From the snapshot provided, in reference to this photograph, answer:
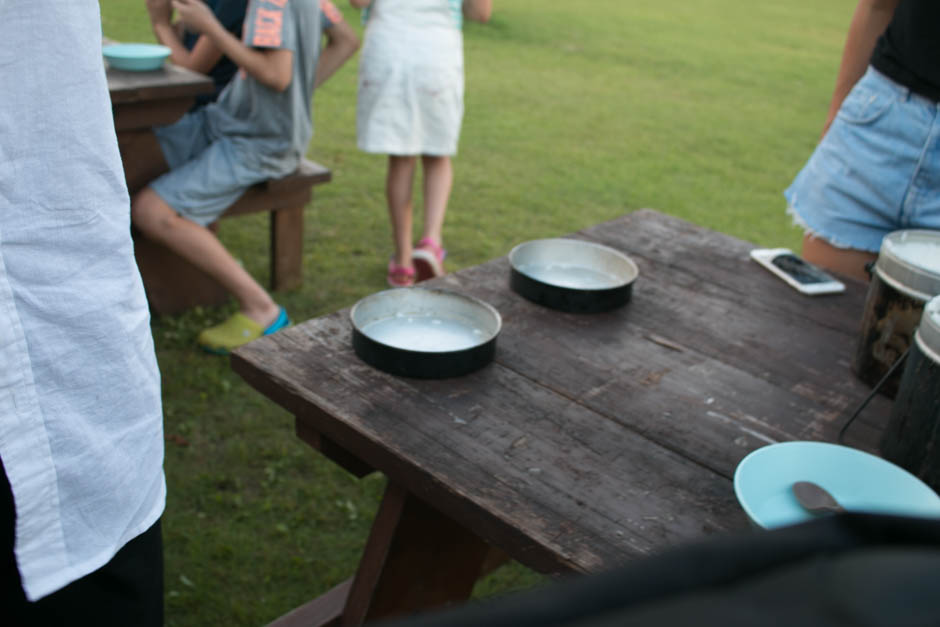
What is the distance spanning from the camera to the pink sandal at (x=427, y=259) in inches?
143

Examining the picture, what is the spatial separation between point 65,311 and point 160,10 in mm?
2709

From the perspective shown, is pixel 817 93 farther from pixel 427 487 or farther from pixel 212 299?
pixel 427 487

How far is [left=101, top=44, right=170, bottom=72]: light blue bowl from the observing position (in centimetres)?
294

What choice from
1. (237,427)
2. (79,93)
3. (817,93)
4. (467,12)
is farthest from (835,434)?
(817,93)

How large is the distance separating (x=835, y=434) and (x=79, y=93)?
1.12 meters

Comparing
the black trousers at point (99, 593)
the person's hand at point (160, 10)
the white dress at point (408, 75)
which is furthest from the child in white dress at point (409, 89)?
the black trousers at point (99, 593)

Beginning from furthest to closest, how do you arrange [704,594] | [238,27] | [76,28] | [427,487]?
[238,27], [427,487], [76,28], [704,594]

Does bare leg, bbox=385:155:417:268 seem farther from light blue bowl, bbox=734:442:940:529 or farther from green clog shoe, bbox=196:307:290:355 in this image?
light blue bowl, bbox=734:442:940:529

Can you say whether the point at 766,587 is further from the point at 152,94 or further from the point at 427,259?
the point at 427,259

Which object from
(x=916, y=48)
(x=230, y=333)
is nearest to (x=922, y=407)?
(x=916, y=48)

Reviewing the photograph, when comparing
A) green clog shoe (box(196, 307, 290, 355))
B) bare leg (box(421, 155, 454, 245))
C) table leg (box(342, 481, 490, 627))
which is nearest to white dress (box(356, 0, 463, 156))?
bare leg (box(421, 155, 454, 245))

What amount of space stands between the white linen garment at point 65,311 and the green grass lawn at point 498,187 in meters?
1.13

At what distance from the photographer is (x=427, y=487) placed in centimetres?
112

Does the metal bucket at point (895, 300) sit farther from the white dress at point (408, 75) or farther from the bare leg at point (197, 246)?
the white dress at point (408, 75)
